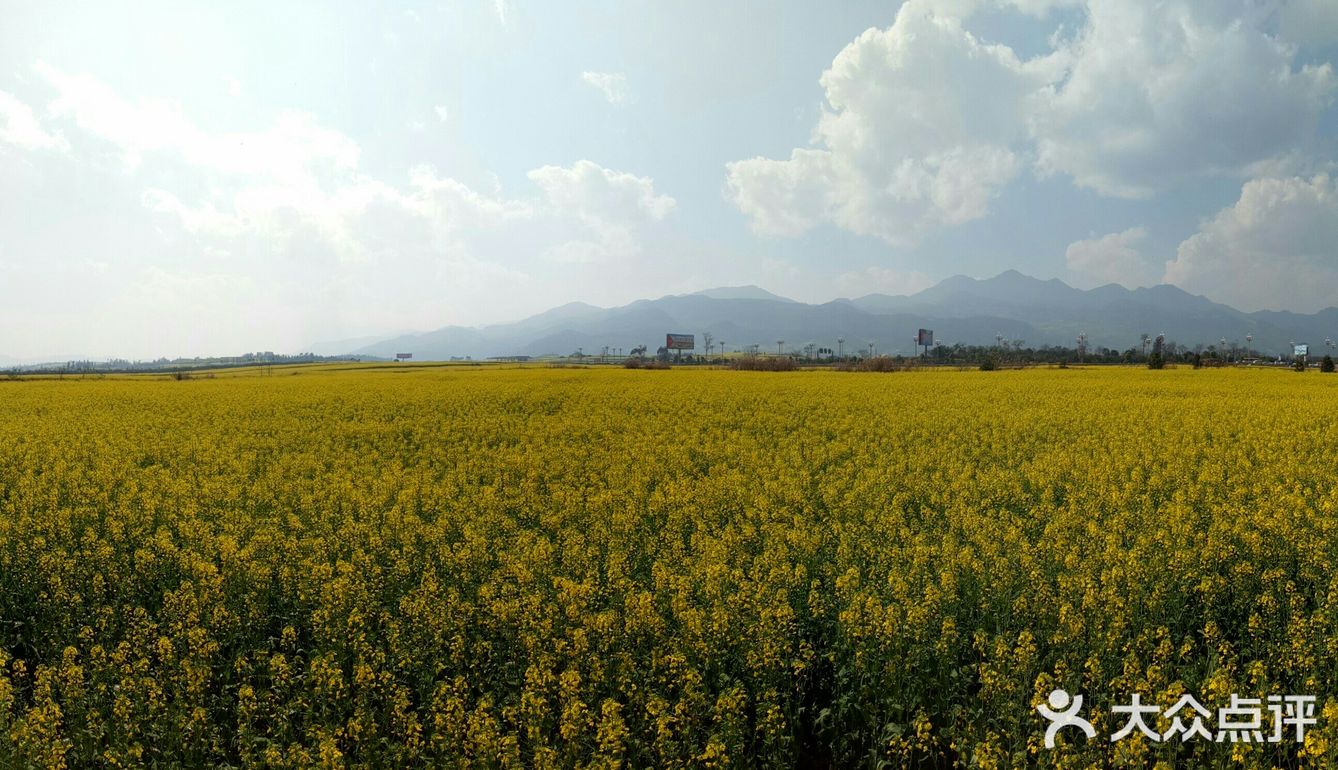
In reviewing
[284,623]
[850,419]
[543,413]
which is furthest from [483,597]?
[543,413]

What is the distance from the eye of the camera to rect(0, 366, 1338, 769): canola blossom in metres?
5.41

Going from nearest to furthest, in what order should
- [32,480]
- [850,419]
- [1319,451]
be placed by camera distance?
1. [32,480]
2. [1319,451]
3. [850,419]

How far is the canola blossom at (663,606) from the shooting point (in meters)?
5.41

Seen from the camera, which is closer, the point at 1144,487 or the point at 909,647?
the point at 909,647

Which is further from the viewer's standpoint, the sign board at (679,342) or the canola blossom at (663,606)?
the sign board at (679,342)

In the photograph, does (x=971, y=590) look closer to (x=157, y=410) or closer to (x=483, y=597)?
(x=483, y=597)

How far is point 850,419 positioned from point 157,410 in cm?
3255

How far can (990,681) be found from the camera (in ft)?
18.7

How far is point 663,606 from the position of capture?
7359 millimetres

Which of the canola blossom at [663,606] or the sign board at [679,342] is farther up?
the sign board at [679,342]

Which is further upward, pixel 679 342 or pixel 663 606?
pixel 679 342

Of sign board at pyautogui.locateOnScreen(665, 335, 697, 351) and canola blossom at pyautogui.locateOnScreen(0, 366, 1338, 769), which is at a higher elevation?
sign board at pyautogui.locateOnScreen(665, 335, 697, 351)

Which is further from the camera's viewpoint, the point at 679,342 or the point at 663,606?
the point at 679,342

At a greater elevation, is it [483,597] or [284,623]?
[483,597]
